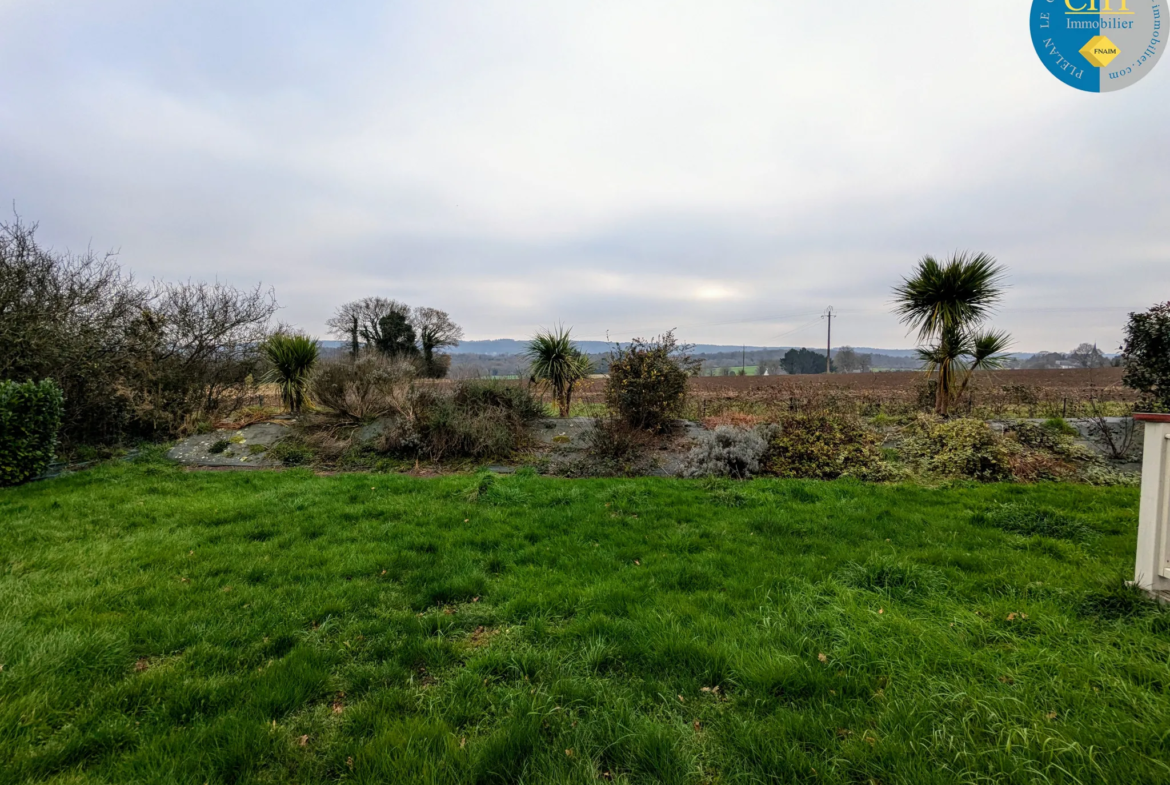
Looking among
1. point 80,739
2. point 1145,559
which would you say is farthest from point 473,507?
point 1145,559

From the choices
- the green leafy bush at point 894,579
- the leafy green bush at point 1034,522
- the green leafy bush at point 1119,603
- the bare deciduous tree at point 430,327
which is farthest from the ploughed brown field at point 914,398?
the bare deciduous tree at point 430,327

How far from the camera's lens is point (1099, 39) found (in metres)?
5.64

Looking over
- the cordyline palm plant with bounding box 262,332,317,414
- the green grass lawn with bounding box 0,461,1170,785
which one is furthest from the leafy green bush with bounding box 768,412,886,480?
the cordyline palm plant with bounding box 262,332,317,414

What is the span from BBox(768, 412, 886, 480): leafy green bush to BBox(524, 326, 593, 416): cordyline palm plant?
4.71 metres

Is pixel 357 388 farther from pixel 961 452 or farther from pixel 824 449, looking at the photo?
pixel 961 452

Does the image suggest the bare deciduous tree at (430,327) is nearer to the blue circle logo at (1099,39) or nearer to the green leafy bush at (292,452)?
the green leafy bush at (292,452)

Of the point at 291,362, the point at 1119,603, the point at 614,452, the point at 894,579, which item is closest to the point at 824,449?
the point at 614,452

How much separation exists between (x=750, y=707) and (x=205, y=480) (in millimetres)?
7776

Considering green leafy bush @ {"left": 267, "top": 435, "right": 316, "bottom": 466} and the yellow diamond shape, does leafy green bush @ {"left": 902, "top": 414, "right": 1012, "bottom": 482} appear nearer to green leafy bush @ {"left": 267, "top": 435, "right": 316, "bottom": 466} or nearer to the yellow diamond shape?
the yellow diamond shape

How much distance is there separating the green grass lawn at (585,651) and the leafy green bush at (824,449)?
2273mm

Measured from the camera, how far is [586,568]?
3512mm

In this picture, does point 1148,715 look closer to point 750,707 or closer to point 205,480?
point 750,707

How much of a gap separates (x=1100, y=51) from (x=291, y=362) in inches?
596

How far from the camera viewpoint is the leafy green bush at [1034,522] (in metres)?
3.89
